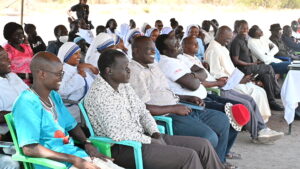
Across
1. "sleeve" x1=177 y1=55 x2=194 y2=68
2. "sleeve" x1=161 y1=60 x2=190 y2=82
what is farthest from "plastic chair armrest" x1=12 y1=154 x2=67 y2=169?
"sleeve" x1=177 y1=55 x2=194 y2=68

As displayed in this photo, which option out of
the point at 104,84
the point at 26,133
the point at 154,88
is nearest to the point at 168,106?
the point at 154,88

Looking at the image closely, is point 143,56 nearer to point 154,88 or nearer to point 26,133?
point 154,88

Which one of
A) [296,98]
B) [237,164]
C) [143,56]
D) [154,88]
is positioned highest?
[143,56]

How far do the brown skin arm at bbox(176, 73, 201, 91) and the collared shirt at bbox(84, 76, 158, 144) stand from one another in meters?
1.04

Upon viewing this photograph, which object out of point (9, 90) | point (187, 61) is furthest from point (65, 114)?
point (187, 61)

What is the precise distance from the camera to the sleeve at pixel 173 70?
4.11m

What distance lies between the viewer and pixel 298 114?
6.05 m

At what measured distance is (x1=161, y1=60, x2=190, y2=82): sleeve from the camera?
4.11m

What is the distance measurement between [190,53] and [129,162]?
220 cm

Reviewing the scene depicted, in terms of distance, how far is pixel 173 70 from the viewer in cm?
411

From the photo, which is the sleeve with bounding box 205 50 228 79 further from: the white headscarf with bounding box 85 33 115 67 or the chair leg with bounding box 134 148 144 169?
the chair leg with bounding box 134 148 144 169

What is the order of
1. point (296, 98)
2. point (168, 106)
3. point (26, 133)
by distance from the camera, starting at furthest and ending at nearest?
point (296, 98) < point (168, 106) < point (26, 133)

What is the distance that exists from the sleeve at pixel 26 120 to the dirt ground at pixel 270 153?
2.37m

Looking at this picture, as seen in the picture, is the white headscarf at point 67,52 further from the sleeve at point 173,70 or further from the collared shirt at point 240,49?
the collared shirt at point 240,49
